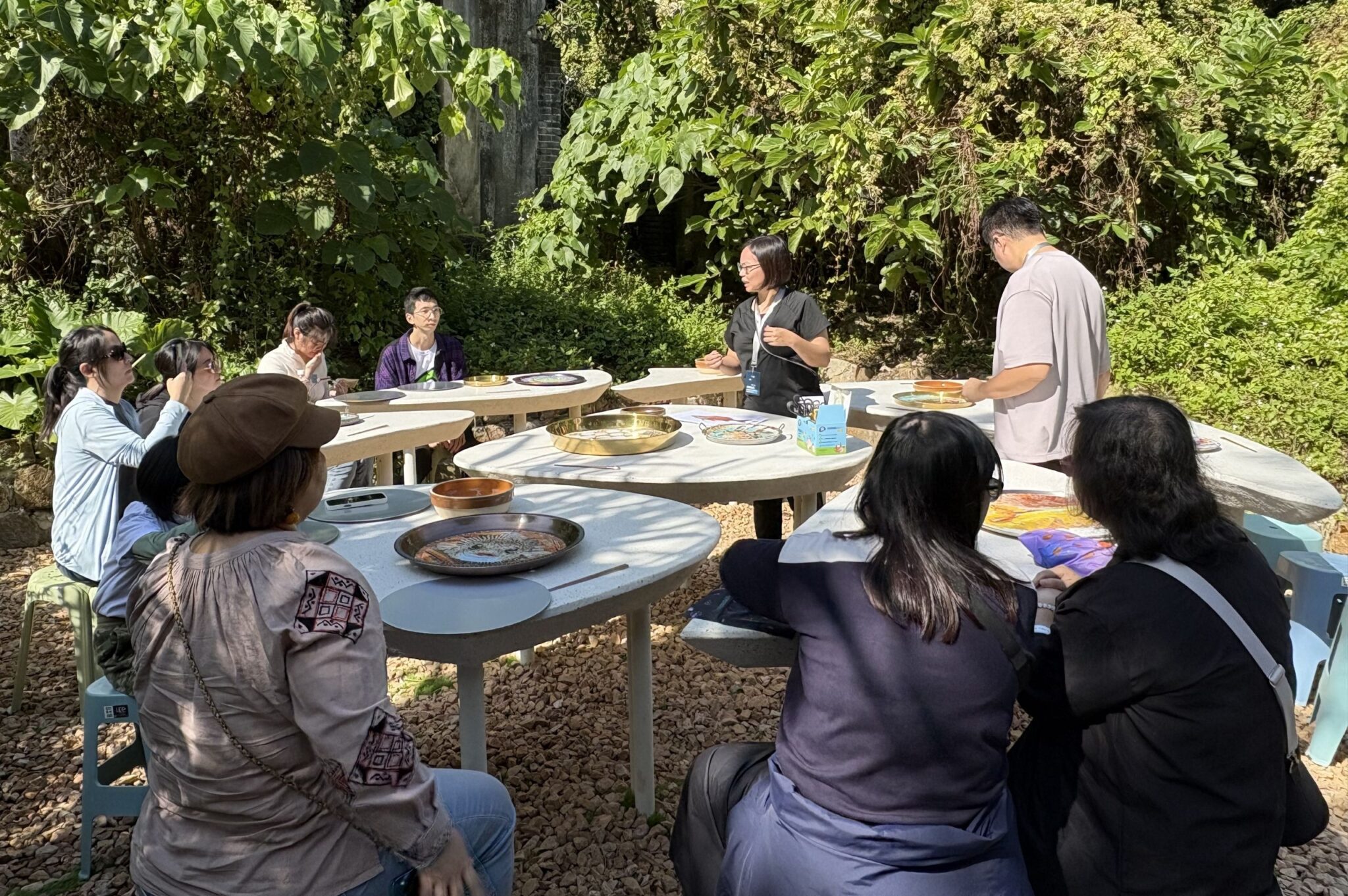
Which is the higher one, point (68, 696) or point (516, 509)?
point (516, 509)

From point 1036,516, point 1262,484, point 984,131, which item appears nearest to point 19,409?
point 1036,516

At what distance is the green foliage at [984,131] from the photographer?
7.32m

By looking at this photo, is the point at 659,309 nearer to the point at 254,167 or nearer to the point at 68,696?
the point at 254,167

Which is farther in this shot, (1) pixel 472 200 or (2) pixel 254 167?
(1) pixel 472 200

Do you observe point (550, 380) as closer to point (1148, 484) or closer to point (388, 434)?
point (388, 434)

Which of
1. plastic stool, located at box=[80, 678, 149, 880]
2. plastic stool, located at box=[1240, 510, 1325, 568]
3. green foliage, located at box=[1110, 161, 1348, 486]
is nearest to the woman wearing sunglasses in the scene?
plastic stool, located at box=[80, 678, 149, 880]

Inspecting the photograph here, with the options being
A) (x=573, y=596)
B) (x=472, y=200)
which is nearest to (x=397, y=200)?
(x=472, y=200)

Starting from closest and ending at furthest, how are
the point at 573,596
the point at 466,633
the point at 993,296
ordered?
the point at 466,633, the point at 573,596, the point at 993,296

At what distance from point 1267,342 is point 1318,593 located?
337cm

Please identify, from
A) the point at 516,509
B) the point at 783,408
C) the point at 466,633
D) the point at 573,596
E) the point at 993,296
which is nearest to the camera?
the point at 466,633

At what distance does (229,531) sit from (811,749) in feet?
3.39

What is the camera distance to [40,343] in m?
6.24

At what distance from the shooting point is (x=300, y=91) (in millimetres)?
6949

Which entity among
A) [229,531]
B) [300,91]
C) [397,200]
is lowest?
[229,531]
